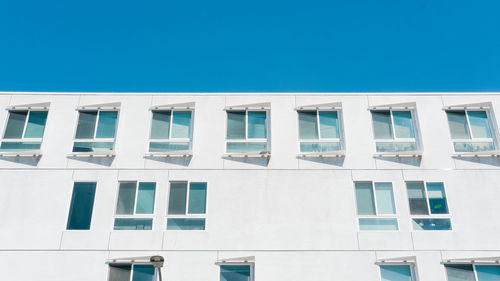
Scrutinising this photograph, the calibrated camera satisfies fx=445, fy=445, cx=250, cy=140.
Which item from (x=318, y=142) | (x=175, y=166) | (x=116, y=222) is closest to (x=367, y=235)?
(x=318, y=142)

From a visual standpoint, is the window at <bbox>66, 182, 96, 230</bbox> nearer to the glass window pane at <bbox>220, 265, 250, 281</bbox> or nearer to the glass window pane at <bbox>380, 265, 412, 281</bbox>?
the glass window pane at <bbox>220, 265, 250, 281</bbox>

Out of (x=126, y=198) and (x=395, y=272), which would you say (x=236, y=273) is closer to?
(x=126, y=198)

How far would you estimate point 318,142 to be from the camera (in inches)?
623

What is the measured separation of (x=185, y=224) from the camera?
570 inches

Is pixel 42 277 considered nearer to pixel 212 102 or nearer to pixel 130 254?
pixel 130 254

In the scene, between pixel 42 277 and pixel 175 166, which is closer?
pixel 42 277

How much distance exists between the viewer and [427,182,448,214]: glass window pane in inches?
577

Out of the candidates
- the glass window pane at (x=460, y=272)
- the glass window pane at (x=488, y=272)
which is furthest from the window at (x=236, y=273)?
the glass window pane at (x=488, y=272)

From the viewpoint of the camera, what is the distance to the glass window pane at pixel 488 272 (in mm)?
13648

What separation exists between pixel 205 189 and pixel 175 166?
4.46 feet

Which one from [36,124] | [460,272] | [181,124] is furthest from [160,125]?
[460,272]

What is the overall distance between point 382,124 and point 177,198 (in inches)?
307

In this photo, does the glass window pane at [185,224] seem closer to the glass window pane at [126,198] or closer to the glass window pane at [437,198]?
the glass window pane at [126,198]

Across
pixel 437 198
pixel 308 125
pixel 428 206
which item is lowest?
pixel 428 206
